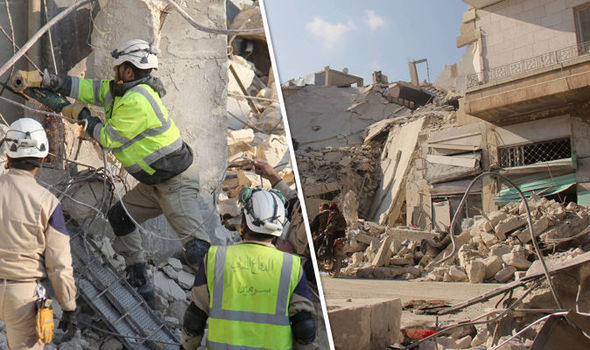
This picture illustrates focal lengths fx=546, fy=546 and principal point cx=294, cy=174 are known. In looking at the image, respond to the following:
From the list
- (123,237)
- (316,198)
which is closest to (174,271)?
(123,237)

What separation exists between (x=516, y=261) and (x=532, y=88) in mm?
1034

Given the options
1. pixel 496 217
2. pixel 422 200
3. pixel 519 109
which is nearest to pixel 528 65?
pixel 519 109

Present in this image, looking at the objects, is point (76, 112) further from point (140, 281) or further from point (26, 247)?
point (140, 281)

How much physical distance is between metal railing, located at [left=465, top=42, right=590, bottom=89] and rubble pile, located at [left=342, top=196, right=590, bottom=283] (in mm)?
730

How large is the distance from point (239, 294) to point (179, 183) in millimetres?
1092

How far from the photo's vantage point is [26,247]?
6.77ft

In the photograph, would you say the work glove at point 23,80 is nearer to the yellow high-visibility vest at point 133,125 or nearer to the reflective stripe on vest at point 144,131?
the yellow high-visibility vest at point 133,125

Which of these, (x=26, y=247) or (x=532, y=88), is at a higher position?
(x=532, y=88)

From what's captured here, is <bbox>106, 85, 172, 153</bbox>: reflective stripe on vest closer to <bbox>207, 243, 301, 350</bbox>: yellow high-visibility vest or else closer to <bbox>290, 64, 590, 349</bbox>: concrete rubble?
<bbox>207, 243, 301, 350</bbox>: yellow high-visibility vest

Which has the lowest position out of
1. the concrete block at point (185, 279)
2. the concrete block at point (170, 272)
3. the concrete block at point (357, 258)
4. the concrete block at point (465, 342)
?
the concrete block at point (357, 258)

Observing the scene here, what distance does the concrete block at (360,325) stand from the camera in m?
2.12

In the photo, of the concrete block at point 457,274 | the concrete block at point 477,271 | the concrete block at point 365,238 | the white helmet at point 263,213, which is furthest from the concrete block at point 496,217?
the white helmet at point 263,213

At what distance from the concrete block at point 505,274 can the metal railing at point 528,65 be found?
112 cm

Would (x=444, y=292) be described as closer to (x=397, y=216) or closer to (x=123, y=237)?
(x=397, y=216)
